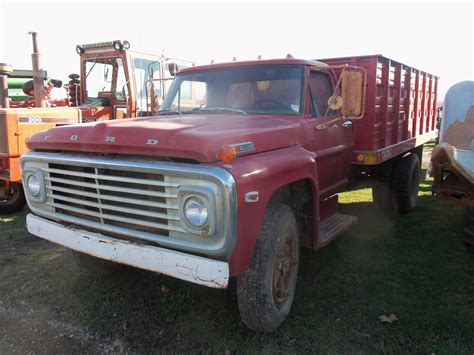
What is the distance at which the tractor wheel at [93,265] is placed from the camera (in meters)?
3.80

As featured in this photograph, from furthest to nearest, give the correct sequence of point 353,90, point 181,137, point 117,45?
point 117,45 → point 353,90 → point 181,137

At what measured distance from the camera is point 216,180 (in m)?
2.39

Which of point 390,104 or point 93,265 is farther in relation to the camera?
point 390,104

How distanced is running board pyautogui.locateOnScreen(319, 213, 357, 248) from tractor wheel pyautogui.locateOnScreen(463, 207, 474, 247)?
3.84 ft

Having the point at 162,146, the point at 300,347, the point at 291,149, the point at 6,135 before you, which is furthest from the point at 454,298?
the point at 6,135

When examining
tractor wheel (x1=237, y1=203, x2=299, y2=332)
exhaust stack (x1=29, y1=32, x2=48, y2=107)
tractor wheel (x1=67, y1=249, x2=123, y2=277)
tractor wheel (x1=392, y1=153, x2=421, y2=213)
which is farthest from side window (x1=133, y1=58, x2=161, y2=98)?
tractor wheel (x1=237, y1=203, x2=299, y2=332)

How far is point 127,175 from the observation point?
288 cm

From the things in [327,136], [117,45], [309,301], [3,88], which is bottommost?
[309,301]

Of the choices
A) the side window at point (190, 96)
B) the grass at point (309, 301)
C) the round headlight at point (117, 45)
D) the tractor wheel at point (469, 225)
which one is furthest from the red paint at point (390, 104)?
the round headlight at point (117, 45)

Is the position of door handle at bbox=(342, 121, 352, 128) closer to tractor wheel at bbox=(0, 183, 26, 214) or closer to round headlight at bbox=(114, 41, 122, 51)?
round headlight at bbox=(114, 41, 122, 51)

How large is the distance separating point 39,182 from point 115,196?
2.84 feet

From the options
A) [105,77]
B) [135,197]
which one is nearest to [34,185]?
[135,197]

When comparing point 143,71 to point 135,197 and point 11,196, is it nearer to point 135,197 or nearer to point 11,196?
point 11,196

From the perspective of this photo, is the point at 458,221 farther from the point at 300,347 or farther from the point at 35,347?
the point at 35,347
